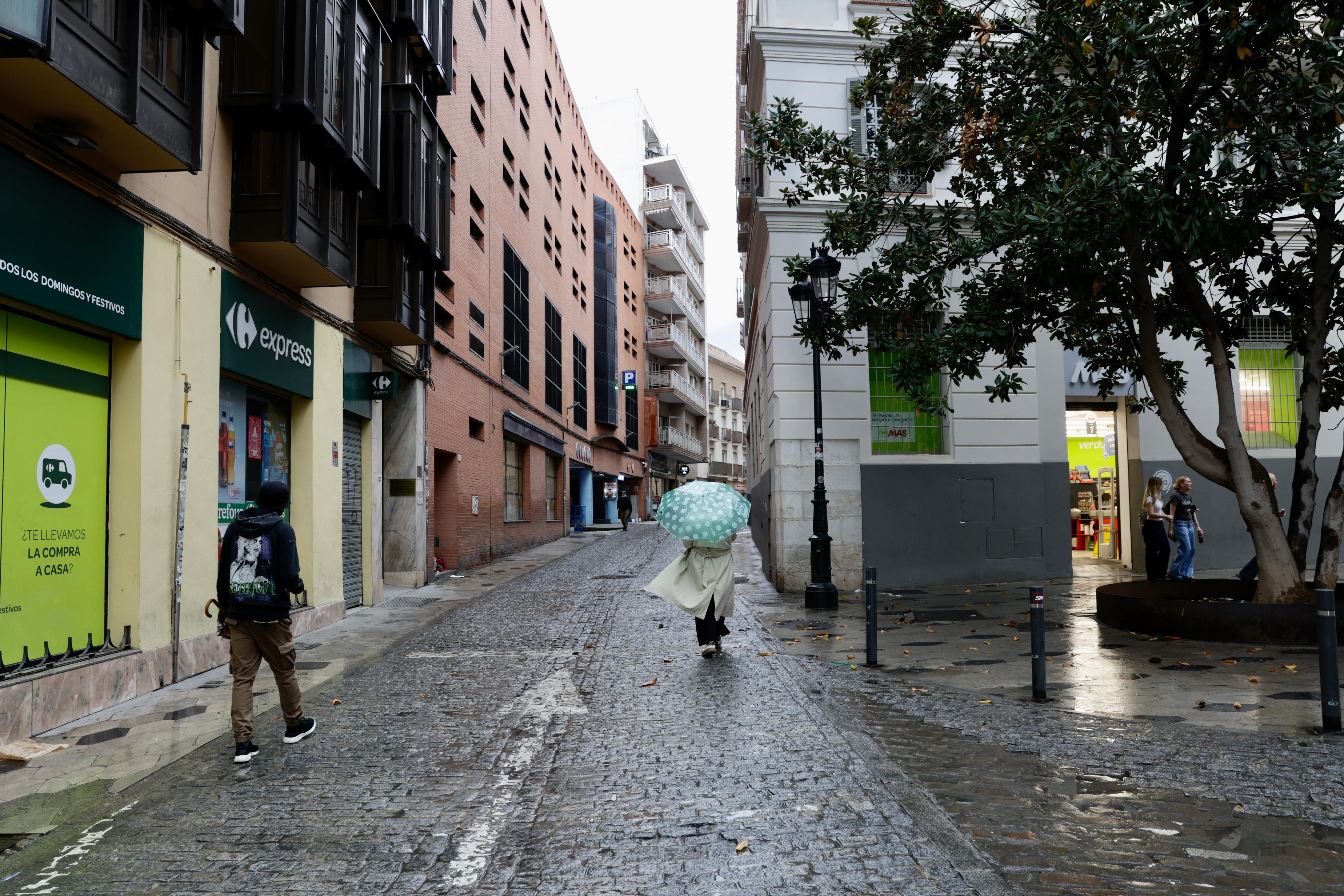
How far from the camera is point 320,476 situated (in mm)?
11695

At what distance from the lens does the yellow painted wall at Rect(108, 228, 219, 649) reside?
24.5 ft

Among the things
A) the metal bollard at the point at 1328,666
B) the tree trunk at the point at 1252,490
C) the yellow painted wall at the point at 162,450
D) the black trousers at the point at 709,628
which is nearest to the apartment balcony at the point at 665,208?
the tree trunk at the point at 1252,490

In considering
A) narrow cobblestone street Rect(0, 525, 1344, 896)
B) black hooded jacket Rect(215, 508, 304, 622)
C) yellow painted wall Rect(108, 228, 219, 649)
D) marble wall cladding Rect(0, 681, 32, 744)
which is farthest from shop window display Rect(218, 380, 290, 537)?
black hooded jacket Rect(215, 508, 304, 622)

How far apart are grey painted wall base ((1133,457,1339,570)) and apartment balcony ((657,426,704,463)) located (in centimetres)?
4247

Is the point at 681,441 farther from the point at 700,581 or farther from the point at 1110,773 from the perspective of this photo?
the point at 1110,773

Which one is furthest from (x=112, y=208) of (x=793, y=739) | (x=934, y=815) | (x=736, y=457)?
(x=736, y=457)

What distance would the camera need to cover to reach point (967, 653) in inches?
341

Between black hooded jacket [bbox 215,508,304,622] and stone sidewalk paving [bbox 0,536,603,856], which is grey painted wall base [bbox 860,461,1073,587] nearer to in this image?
stone sidewalk paving [bbox 0,536,603,856]

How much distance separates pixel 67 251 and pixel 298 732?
3.87m

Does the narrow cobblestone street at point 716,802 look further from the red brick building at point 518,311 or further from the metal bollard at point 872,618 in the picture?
the red brick building at point 518,311

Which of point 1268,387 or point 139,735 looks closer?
point 139,735

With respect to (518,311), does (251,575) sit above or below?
below

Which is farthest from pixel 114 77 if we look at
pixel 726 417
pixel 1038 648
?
pixel 726 417

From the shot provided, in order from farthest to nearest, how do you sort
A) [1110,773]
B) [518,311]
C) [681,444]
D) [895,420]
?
1. [681,444]
2. [518,311]
3. [895,420]
4. [1110,773]
